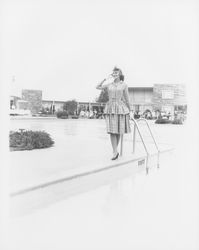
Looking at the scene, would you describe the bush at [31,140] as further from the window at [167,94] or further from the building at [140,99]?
the window at [167,94]

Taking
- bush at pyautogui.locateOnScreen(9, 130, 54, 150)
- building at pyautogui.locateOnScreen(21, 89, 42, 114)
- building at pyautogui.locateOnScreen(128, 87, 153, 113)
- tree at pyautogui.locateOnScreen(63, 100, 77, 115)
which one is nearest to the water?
building at pyautogui.locateOnScreen(21, 89, 42, 114)

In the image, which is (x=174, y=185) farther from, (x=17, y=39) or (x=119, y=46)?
(x=17, y=39)

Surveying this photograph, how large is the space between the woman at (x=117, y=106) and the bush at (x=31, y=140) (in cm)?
131

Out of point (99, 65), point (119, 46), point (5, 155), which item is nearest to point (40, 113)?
A: point (99, 65)

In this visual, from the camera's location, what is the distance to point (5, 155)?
233cm

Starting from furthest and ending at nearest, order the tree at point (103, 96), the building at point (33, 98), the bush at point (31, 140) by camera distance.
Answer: the bush at point (31, 140) < the tree at point (103, 96) < the building at point (33, 98)

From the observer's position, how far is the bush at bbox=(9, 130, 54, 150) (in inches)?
196

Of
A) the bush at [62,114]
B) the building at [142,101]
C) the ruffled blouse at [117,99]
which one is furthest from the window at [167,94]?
the bush at [62,114]

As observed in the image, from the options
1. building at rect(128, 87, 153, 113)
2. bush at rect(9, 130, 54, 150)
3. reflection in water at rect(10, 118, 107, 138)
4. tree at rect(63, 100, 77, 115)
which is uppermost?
building at rect(128, 87, 153, 113)

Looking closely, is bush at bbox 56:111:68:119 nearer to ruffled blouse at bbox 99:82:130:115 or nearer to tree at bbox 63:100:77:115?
tree at bbox 63:100:77:115

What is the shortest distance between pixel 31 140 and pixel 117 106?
5.90 ft

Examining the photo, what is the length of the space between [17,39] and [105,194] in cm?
169

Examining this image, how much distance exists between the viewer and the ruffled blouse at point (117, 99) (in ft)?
14.3

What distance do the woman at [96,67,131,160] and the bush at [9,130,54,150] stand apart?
1.31 m
